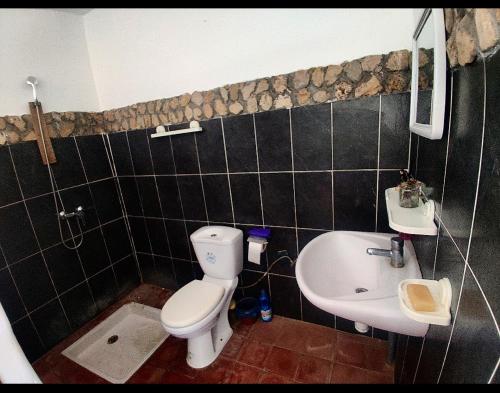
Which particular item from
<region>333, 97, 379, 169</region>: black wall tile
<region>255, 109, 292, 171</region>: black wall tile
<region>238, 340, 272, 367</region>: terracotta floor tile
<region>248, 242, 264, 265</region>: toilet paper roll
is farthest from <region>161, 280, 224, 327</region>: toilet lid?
<region>333, 97, 379, 169</region>: black wall tile

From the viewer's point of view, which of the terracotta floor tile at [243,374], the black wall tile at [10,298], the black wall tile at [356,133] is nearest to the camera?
the black wall tile at [356,133]

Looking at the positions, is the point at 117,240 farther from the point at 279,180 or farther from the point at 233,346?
the point at 279,180

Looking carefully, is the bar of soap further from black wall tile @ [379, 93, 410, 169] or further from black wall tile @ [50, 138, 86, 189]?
black wall tile @ [50, 138, 86, 189]

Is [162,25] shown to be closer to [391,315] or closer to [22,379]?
[22,379]

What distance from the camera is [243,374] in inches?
48.3

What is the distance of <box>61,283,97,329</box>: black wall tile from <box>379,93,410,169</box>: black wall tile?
2.05 meters

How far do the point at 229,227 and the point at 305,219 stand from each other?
0.49 metres

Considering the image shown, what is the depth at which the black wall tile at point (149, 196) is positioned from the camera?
1.76m

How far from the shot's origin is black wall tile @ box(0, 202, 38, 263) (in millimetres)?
1314

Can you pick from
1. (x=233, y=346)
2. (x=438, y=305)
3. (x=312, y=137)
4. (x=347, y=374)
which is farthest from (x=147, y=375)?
(x=312, y=137)

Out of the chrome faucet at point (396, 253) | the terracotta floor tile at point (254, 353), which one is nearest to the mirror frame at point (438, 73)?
the chrome faucet at point (396, 253)

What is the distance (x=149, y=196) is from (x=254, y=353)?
1.27 m

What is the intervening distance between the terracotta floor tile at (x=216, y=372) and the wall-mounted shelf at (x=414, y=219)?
1.15m

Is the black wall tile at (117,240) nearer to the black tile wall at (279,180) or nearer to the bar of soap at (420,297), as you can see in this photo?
the black tile wall at (279,180)
